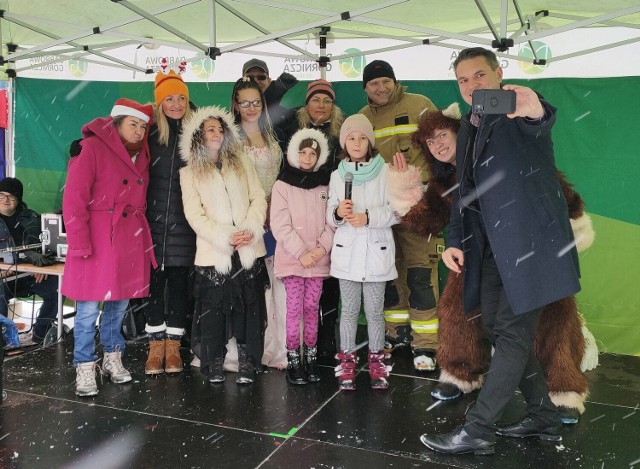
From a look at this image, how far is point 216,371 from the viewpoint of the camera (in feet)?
12.0

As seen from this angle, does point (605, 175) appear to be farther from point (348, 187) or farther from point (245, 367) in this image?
point (245, 367)

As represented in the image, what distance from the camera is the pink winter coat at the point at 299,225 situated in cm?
354

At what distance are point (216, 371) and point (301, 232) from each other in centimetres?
103

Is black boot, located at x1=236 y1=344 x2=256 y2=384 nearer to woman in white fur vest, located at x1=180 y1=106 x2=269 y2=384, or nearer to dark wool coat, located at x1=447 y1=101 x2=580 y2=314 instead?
woman in white fur vest, located at x1=180 y1=106 x2=269 y2=384

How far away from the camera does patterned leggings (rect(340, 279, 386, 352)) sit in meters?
3.45

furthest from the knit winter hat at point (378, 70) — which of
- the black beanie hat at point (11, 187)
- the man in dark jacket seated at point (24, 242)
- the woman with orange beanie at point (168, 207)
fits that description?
the black beanie hat at point (11, 187)

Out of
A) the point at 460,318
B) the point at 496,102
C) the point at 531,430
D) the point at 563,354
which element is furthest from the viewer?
the point at 460,318

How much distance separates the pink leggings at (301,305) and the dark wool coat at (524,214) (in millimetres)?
1408

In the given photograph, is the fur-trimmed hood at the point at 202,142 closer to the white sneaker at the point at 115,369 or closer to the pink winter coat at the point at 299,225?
the pink winter coat at the point at 299,225

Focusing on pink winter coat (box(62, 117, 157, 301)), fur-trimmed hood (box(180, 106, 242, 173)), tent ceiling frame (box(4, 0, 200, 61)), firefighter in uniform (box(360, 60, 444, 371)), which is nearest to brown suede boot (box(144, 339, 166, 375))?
pink winter coat (box(62, 117, 157, 301))

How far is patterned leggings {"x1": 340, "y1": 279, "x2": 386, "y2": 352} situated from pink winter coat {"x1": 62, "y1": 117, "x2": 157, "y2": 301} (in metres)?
1.29

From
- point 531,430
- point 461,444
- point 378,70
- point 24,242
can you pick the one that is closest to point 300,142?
point 378,70

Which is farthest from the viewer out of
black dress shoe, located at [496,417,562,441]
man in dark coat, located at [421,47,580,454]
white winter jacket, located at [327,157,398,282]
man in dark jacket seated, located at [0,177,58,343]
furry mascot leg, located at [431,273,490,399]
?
man in dark jacket seated, located at [0,177,58,343]

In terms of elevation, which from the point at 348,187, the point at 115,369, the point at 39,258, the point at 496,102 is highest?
the point at 496,102
